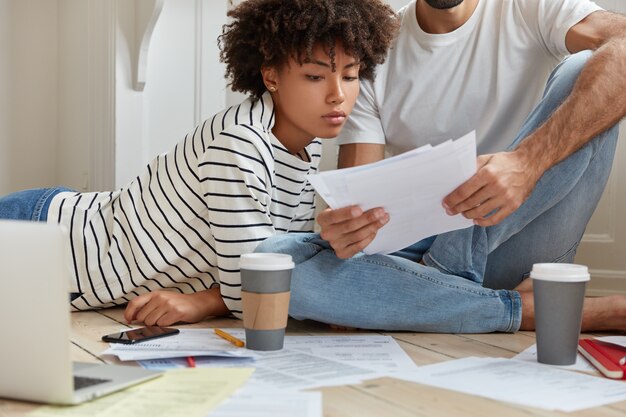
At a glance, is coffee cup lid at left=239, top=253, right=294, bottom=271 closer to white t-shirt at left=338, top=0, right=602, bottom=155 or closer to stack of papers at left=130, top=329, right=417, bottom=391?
stack of papers at left=130, top=329, right=417, bottom=391

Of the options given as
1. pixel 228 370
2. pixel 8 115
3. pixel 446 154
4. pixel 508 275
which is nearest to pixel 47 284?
pixel 228 370

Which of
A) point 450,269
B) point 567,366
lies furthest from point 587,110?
point 567,366

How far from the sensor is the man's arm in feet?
4.04

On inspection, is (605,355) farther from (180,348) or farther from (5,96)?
(5,96)

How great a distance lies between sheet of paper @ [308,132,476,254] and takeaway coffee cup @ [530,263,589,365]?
175mm

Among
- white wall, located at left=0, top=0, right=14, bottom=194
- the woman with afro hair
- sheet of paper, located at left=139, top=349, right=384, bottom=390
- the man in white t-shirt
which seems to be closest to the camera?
sheet of paper, located at left=139, top=349, right=384, bottom=390

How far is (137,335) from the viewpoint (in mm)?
1259

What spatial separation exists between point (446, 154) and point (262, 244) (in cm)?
43

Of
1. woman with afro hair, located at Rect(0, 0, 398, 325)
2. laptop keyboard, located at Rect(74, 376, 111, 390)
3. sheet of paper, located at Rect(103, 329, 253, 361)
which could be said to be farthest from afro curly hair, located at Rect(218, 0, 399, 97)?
laptop keyboard, located at Rect(74, 376, 111, 390)

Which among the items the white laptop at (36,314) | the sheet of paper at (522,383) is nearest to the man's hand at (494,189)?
the sheet of paper at (522,383)

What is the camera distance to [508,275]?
1590 mm

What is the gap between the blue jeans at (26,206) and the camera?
162 centimetres

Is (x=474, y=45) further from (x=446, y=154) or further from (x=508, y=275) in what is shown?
(x=446, y=154)

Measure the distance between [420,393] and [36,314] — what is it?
46 centimetres
